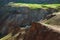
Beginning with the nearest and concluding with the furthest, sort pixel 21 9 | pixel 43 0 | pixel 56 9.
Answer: pixel 56 9 < pixel 21 9 < pixel 43 0

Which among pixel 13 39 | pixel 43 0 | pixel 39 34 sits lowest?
pixel 43 0

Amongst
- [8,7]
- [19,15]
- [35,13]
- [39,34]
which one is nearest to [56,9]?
[35,13]

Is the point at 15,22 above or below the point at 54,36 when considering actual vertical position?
below

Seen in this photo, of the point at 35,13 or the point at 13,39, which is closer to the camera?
the point at 13,39

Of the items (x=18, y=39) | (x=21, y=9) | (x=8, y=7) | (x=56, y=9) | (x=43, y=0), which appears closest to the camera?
(x=18, y=39)

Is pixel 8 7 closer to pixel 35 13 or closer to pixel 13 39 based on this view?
pixel 35 13

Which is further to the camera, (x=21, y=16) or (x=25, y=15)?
(x=21, y=16)

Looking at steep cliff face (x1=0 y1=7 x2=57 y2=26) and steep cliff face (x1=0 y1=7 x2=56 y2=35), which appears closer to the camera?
steep cliff face (x1=0 y1=7 x2=56 y2=35)

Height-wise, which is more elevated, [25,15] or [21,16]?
[25,15]

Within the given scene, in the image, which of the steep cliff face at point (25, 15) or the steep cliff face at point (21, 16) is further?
the steep cliff face at point (25, 15)
